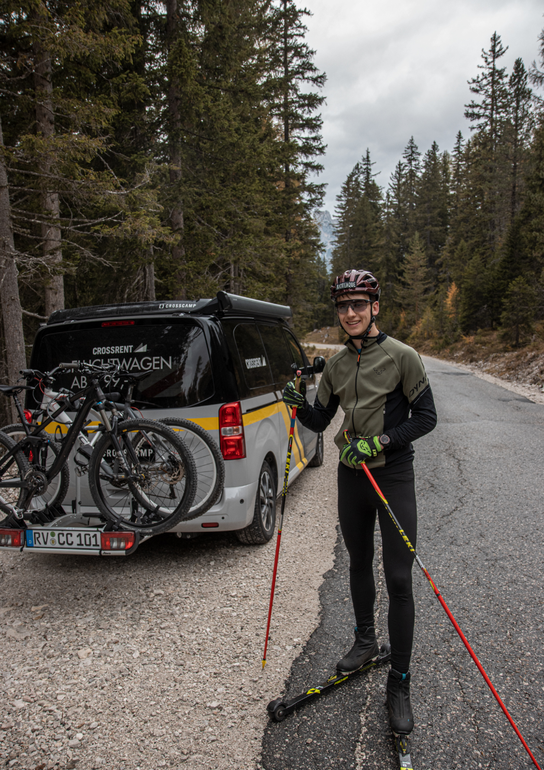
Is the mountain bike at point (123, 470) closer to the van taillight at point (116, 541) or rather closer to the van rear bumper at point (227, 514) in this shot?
the van taillight at point (116, 541)

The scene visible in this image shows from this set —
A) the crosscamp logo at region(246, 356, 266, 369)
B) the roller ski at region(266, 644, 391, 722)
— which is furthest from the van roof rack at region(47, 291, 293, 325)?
the roller ski at region(266, 644, 391, 722)

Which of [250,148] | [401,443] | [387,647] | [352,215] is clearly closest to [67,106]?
[250,148]

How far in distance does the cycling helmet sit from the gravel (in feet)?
7.25

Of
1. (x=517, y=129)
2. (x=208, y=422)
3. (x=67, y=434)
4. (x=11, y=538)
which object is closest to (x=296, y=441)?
(x=208, y=422)

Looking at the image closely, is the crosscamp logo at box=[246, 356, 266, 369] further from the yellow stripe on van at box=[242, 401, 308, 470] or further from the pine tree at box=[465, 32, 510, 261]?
the pine tree at box=[465, 32, 510, 261]

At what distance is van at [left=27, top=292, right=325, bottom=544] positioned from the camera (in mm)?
3914

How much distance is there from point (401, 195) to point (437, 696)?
7258 centimetres

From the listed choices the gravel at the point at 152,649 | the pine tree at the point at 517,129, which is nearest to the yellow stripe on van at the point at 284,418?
the gravel at the point at 152,649

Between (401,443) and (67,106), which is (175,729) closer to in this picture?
(401,443)

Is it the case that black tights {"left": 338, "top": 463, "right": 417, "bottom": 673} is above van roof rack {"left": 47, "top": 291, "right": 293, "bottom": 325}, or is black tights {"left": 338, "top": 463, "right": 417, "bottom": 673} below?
below

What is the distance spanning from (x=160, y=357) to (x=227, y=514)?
1.42 meters

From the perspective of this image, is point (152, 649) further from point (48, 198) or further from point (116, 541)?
point (48, 198)

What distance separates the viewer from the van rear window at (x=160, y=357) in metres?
3.92

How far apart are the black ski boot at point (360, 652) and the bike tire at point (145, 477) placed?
1340mm
